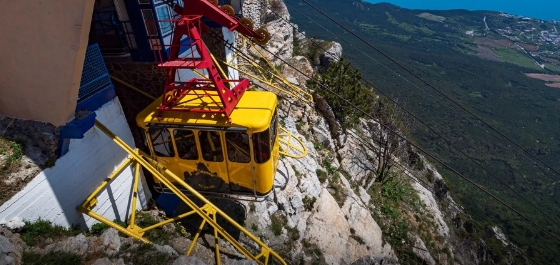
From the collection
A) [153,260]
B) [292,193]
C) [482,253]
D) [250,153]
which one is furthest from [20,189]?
[482,253]

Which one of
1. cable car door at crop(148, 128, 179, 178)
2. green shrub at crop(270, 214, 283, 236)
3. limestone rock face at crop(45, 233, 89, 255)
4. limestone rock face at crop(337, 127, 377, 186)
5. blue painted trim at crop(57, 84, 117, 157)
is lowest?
limestone rock face at crop(337, 127, 377, 186)

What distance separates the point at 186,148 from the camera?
6.53 metres

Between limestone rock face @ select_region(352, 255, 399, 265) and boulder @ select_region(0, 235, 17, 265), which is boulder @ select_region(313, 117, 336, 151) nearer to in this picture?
limestone rock face @ select_region(352, 255, 399, 265)

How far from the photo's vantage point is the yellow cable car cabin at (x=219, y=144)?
605cm

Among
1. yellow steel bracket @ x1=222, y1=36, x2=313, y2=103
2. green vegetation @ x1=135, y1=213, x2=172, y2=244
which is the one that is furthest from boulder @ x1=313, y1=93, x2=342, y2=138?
green vegetation @ x1=135, y1=213, x2=172, y2=244

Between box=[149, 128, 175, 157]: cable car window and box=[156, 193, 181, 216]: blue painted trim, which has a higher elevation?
box=[149, 128, 175, 157]: cable car window

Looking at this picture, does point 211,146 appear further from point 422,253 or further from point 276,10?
point 276,10

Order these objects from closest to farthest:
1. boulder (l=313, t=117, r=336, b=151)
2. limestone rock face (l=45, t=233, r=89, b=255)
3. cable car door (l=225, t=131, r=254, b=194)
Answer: limestone rock face (l=45, t=233, r=89, b=255) < cable car door (l=225, t=131, r=254, b=194) < boulder (l=313, t=117, r=336, b=151)

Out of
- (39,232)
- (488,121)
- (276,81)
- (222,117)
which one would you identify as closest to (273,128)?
(222,117)

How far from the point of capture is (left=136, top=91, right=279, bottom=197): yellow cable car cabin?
19.9ft

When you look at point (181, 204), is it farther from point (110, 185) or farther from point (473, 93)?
point (473, 93)

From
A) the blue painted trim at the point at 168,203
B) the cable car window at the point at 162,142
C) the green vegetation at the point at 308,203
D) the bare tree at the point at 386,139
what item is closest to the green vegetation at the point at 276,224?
the green vegetation at the point at 308,203

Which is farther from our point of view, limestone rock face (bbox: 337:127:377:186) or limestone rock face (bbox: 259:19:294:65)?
limestone rock face (bbox: 259:19:294:65)

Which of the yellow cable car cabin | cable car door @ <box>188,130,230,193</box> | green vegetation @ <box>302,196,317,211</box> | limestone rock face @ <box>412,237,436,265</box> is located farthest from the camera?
limestone rock face @ <box>412,237,436,265</box>
